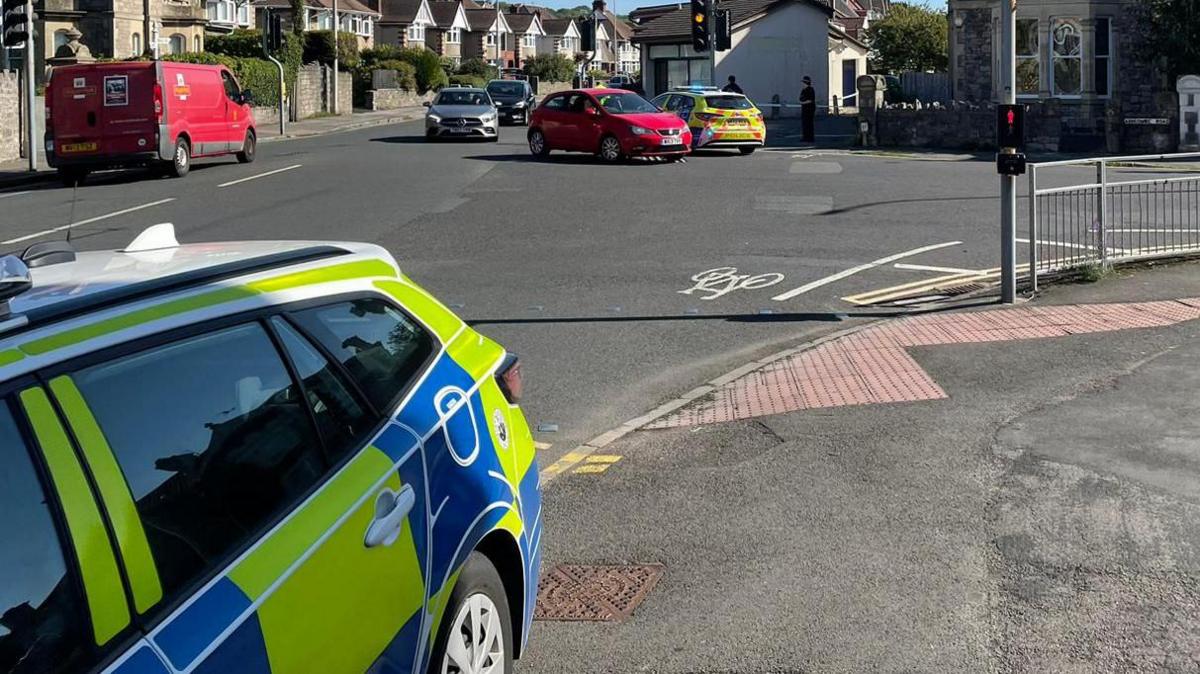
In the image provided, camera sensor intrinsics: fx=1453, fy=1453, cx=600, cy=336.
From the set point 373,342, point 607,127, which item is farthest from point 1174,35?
point 373,342

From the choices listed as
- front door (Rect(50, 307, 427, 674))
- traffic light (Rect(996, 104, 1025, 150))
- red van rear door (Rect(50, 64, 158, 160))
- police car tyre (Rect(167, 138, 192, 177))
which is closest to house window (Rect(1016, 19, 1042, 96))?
police car tyre (Rect(167, 138, 192, 177))

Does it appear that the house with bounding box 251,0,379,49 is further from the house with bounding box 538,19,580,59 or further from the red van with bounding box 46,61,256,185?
the red van with bounding box 46,61,256,185

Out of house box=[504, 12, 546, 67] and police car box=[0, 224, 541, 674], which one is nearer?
police car box=[0, 224, 541, 674]

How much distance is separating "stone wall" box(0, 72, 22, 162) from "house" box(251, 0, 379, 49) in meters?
55.6

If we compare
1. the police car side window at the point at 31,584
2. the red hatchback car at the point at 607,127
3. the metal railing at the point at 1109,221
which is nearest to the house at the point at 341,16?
the red hatchback car at the point at 607,127

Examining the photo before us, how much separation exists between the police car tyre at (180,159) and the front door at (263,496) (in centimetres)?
2412

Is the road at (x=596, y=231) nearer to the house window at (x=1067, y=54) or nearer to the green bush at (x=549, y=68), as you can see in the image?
the house window at (x=1067, y=54)

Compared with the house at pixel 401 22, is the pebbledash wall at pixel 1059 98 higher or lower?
lower

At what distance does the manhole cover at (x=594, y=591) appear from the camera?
5660 mm

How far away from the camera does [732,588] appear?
19.3ft

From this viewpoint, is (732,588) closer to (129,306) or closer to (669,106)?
(129,306)

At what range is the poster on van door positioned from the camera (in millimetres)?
26328

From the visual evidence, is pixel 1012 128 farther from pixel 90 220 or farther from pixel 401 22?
pixel 401 22

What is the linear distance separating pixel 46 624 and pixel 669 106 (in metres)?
31.2
